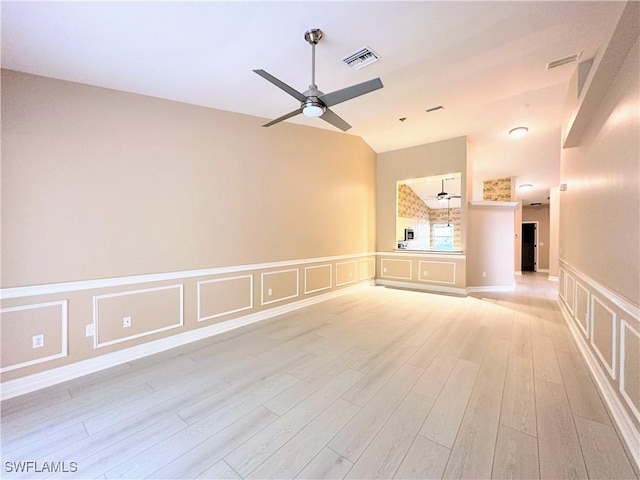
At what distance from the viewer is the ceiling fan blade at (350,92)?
213cm

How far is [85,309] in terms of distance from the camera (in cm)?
253

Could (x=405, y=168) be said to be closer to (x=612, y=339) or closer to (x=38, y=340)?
(x=612, y=339)

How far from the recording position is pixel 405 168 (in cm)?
632

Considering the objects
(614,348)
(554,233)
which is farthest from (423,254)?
(554,233)

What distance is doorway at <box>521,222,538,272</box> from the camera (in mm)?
10320

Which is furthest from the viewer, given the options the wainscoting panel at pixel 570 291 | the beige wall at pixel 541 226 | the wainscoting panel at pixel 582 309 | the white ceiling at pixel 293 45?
the beige wall at pixel 541 226

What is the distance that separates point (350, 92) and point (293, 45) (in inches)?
30.1

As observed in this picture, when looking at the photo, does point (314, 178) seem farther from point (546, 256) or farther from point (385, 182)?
point (546, 256)

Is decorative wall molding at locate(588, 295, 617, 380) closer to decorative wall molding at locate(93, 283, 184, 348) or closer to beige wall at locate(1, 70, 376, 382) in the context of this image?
beige wall at locate(1, 70, 376, 382)

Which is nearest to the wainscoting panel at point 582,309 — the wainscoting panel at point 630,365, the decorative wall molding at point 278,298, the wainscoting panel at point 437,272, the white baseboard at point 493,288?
the wainscoting panel at point 630,365

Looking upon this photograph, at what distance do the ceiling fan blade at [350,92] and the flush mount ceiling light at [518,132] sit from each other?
4.60 metres

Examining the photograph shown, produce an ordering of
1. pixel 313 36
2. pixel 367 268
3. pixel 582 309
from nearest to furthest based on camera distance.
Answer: pixel 313 36
pixel 582 309
pixel 367 268

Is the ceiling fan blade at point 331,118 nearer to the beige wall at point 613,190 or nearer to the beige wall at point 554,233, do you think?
the beige wall at point 613,190

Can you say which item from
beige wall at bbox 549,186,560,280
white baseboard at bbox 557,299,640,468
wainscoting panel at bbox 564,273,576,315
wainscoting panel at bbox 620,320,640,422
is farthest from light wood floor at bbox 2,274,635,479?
beige wall at bbox 549,186,560,280
